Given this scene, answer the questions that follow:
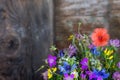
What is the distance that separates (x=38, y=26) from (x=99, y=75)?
493 millimetres

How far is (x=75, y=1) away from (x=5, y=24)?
22.9 inches

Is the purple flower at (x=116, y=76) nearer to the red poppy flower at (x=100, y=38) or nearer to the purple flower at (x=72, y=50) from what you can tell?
the red poppy flower at (x=100, y=38)

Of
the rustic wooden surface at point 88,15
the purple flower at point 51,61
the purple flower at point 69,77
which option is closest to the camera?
the purple flower at point 69,77

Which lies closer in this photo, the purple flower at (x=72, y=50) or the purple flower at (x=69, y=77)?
the purple flower at (x=69, y=77)

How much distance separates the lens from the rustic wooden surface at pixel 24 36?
240 cm

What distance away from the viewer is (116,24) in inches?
108

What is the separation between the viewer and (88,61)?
240 cm

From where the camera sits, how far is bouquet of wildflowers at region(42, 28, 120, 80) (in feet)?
7.77

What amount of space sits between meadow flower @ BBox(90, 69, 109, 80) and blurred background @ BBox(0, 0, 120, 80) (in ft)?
1.33

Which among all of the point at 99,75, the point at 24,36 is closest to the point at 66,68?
the point at 99,75

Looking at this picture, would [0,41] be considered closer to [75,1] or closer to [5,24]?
[5,24]

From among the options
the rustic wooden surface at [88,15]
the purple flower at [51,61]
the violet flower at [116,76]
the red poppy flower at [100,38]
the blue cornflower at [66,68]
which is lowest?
the violet flower at [116,76]

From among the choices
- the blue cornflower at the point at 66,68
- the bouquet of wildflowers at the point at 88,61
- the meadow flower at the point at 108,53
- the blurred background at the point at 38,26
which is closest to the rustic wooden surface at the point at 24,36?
the blurred background at the point at 38,26

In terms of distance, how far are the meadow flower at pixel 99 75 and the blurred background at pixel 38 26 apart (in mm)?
406
